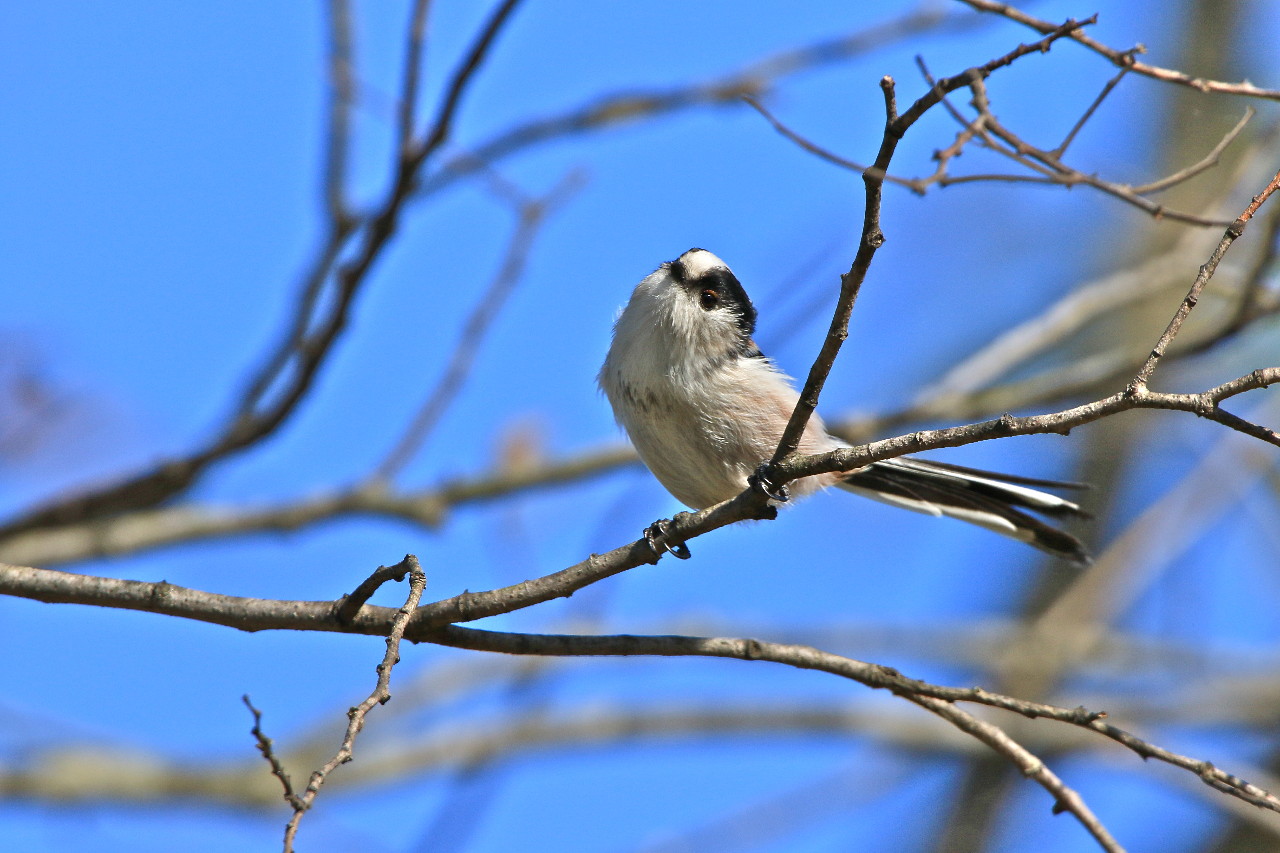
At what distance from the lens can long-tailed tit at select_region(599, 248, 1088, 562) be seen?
9.91 feet

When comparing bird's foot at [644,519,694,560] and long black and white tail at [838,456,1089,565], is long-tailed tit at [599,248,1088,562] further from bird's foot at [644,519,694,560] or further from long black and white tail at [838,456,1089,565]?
bird's foot at [644,519,694,560]

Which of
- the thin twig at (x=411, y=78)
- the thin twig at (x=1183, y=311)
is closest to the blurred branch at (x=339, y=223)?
the thin twig at (x=411, y=78)

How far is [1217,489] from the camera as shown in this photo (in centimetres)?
548

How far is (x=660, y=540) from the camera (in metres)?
2.35

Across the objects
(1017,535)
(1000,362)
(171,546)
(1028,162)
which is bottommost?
(1017,535)

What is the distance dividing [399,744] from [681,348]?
375 centimetres

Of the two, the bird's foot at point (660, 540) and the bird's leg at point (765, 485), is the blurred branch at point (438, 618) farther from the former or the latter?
the bird's leg at point (765, 485)

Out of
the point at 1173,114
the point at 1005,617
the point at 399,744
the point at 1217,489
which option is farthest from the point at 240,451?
the point at 1173,114

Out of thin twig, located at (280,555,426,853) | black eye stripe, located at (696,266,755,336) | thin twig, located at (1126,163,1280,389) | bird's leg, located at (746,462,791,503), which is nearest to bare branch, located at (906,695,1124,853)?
bird's leg, located at (746,462,791,503)

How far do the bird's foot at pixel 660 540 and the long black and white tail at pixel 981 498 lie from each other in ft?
2.72

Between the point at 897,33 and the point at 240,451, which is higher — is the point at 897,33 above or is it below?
above

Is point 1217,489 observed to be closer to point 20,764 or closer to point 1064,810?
point 1064,810

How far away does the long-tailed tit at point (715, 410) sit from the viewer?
302cm

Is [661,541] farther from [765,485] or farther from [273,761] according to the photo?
[273,761]
